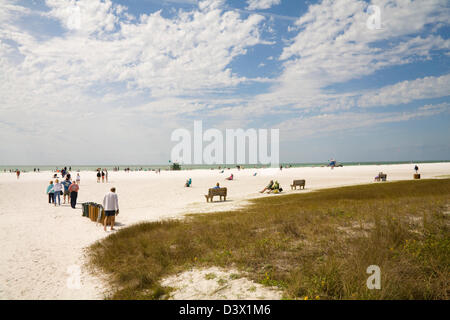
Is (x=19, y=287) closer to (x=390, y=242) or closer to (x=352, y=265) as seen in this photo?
(x=352, y=265)

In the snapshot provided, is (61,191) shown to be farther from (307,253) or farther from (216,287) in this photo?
(307,253)

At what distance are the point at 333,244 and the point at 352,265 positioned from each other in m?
1.57

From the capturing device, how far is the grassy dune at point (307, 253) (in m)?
4.82

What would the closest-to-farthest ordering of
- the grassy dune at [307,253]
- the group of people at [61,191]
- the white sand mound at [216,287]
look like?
the grassy dune at [307,253]
the white sand mound at [216,287]
the group of people at [61,191]

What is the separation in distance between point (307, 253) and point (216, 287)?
8.24 feet

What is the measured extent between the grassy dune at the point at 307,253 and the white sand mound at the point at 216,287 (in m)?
0.23

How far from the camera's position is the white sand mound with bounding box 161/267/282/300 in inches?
199

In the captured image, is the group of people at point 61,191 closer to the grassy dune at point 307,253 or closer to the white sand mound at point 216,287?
the grassy dune at point 307,253

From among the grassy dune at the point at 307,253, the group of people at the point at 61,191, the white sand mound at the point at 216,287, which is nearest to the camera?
the grassy dune at the point at 307,253

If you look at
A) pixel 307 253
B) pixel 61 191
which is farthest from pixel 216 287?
pixel 61 191

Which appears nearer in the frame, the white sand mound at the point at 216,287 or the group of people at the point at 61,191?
the white sand mound at the point at 216,287

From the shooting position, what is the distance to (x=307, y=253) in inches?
257

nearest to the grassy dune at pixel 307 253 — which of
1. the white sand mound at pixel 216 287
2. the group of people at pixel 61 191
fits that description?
the white sand mound at pixel 216 287
